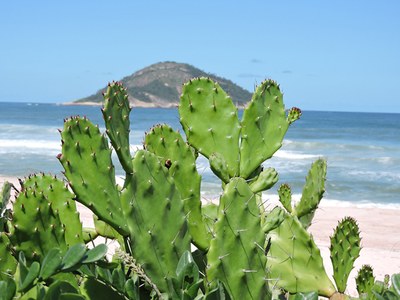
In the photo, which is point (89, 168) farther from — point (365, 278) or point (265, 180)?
point (365, 278)

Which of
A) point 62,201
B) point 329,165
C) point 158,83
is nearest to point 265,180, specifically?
point 62,201

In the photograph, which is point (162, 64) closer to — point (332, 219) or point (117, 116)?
point (332, 219)

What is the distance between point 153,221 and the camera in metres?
1.41

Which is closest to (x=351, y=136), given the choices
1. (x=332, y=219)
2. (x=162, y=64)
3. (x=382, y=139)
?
(x=382, y=139)

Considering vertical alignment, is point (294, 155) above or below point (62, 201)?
below

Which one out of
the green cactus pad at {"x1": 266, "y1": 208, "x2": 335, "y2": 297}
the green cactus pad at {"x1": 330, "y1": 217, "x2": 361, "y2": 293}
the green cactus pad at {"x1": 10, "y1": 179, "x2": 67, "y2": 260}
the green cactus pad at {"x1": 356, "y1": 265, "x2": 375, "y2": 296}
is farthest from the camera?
the green cactus pad at {"x1": 330, "y1": 217, "x2": 361, "y2": 293}

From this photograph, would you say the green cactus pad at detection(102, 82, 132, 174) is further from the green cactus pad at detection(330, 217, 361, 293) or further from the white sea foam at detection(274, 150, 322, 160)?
the white sea foam at detection(274, 150, 322, 160)

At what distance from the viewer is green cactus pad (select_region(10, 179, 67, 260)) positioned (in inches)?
49.0

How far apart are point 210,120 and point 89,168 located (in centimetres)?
67

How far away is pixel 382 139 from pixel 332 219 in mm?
29269

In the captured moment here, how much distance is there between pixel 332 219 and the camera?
13594mm

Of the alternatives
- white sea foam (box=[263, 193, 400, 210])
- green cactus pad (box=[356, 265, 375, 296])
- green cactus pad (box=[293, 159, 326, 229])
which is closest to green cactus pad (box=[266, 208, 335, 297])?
green cactus pad (box=[356, 265, 375, 296])

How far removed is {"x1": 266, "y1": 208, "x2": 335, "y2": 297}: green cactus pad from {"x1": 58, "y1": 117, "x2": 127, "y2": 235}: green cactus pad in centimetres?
83

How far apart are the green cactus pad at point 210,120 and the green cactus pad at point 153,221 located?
0.56 metres
